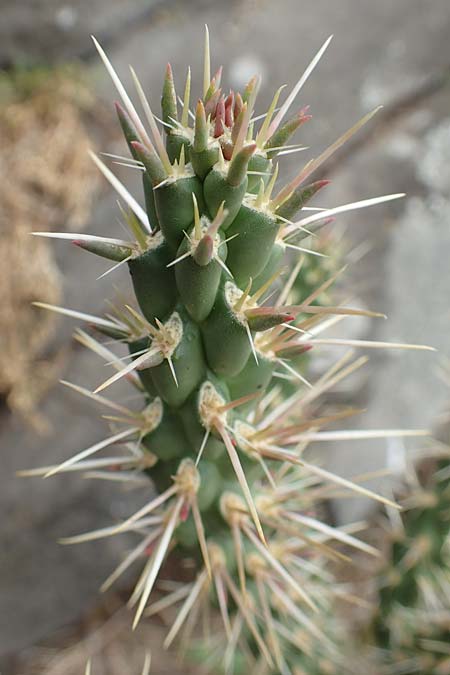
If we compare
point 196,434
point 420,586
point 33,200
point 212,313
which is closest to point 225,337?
point 212,313

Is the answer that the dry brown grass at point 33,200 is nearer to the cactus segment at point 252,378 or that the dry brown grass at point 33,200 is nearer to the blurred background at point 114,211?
the blurred background at point 114,211

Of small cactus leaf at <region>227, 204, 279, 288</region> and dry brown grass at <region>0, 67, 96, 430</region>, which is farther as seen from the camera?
dry brown grass at <region>0, 67, 96, 430</region>

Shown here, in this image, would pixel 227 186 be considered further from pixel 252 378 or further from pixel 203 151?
pixel 252 378

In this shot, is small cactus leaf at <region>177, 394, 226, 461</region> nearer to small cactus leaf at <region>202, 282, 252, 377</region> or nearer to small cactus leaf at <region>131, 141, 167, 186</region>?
small cactus leaf at <region>202, 282, 252, 377</region>

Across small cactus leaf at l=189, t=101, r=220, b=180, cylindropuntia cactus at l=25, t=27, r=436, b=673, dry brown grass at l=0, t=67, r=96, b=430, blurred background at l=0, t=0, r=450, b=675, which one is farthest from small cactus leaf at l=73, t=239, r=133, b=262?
dry brown grass at l=0, t=67, r=96, b=430

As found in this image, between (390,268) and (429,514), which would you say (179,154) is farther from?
(390,268)

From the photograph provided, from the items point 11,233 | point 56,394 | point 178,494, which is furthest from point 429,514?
point 11,233
